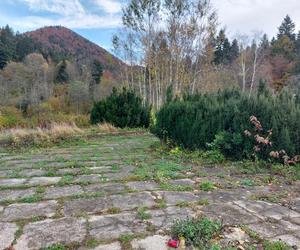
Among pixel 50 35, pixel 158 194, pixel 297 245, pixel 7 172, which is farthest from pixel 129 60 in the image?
pixel 50 35

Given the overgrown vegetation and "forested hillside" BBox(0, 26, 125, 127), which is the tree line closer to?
"forested hillside" BBox(0, 26, 125, 127)

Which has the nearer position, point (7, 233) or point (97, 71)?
point (7, 233)

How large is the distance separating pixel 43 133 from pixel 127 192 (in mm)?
5841

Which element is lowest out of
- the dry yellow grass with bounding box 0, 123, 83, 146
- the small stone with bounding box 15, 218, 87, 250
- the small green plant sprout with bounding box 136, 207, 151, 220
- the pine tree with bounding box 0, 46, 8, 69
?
the dry yellow grass with bounding box 0, 123, 83, 146

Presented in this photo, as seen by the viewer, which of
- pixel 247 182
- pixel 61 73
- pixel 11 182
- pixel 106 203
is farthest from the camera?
pixel 61 73

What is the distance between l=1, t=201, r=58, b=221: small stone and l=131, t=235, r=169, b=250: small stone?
2.85 feet

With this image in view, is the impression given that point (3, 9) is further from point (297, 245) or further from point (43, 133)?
point (297, 245)

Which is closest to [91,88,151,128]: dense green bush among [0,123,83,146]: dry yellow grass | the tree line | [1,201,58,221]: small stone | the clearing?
the tree line

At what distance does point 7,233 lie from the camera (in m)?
2.18

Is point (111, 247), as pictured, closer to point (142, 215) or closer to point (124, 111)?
point (142, 215)

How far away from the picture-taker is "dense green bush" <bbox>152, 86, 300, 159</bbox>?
16.1ft

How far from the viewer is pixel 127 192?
321cm

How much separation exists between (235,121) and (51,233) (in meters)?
3.76

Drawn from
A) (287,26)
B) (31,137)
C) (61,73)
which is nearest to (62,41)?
(61,73)
